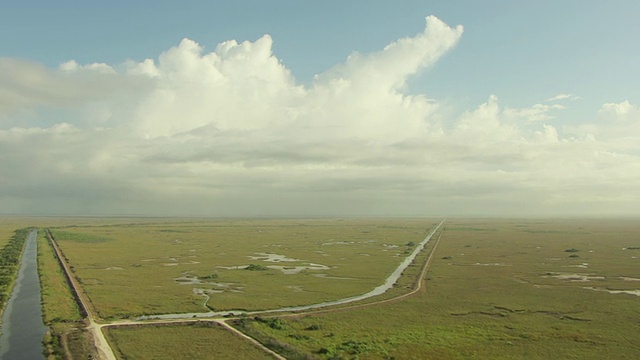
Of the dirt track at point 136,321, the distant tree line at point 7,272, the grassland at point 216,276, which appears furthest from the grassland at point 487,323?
the distant tree line at point 7,272

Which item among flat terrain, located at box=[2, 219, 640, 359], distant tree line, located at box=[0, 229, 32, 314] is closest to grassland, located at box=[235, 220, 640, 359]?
flat terrain, located at box=[2, 219, 640, 359]

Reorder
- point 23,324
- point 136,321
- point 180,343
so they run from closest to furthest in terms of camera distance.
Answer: point 180,343 < point 23,324 < point 136,321

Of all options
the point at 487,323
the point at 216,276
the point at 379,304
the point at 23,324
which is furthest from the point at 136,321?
the point at 487,323

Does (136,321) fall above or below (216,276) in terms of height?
below

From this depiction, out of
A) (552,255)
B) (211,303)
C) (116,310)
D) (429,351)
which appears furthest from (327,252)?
(429,351)

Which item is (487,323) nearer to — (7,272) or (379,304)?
(379,304)

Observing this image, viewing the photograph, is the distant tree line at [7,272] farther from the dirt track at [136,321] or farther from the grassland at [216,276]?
the grassland at [216,276]
